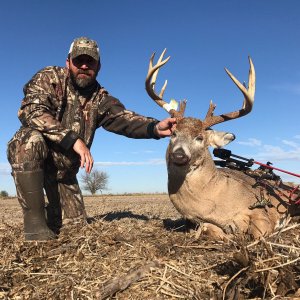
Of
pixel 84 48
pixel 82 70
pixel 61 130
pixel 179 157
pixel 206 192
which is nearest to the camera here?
pixel 61 130

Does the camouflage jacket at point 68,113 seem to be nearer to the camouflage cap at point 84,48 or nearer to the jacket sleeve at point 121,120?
the jacket sleeve at point 121,120

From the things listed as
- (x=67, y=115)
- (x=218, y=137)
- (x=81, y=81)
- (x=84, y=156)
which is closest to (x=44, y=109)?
(x=67, y=115)

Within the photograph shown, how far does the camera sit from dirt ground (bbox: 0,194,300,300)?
2660mm

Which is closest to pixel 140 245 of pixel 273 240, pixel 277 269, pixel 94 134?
pixel 273 240

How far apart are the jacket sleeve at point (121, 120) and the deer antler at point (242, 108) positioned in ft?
2.51

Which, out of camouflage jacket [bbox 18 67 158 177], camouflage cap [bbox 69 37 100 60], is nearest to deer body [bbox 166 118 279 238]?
camouflage jacket [bbox 18 67 158 177]

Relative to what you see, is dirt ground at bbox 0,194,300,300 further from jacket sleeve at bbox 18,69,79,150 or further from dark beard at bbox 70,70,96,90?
dark beard at bbox 70,70,96,90

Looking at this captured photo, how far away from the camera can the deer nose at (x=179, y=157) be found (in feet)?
16.8

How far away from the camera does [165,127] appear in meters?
5.66

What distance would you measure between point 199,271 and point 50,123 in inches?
107

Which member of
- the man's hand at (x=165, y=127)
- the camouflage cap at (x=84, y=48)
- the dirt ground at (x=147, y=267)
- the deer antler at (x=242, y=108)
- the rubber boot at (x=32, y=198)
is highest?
the camouflage cap at (x=84, y=48)

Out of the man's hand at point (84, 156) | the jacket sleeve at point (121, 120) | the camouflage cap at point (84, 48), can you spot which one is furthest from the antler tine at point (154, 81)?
the man's hand at point (84, 156)

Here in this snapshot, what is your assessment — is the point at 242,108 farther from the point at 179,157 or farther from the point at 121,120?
the point at 121,120

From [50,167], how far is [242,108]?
279cm
